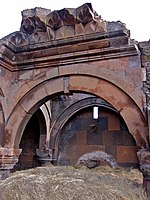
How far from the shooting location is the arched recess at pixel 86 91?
3.68 m

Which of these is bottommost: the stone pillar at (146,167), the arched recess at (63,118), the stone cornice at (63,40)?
the stone pillar at (146,167)

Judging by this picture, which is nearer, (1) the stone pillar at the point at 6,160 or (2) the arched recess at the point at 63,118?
(1) the stone pillar at the point at 6,160

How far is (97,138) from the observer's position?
20.6ft

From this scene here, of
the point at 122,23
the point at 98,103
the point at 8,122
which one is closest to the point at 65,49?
the point at 122,23

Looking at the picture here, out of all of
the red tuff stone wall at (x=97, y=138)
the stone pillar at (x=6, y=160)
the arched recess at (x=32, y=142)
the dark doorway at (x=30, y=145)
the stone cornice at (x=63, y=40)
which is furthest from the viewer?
the dark doorway at (x=30, y=145)

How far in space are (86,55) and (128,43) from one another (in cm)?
72

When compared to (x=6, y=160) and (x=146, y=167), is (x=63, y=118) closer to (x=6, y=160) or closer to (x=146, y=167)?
(x=6, y=160)

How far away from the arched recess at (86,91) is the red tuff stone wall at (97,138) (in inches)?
87.5

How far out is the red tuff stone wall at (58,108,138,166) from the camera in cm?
593

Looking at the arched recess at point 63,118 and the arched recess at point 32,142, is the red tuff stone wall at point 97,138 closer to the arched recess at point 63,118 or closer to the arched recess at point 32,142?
the arched recess at point 63,118

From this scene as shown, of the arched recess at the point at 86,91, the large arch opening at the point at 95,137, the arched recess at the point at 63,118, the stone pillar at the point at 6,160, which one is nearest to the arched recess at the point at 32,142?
the arched recess at the point at 63,118

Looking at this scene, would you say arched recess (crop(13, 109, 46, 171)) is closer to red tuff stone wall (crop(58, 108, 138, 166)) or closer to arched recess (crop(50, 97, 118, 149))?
arched recess (crop(50, 97, 118, 149))

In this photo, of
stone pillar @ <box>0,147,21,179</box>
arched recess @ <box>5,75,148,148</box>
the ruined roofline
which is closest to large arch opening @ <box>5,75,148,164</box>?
arched recess @ <box>5,75,148,148</box>

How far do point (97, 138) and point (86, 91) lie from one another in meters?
2.41
